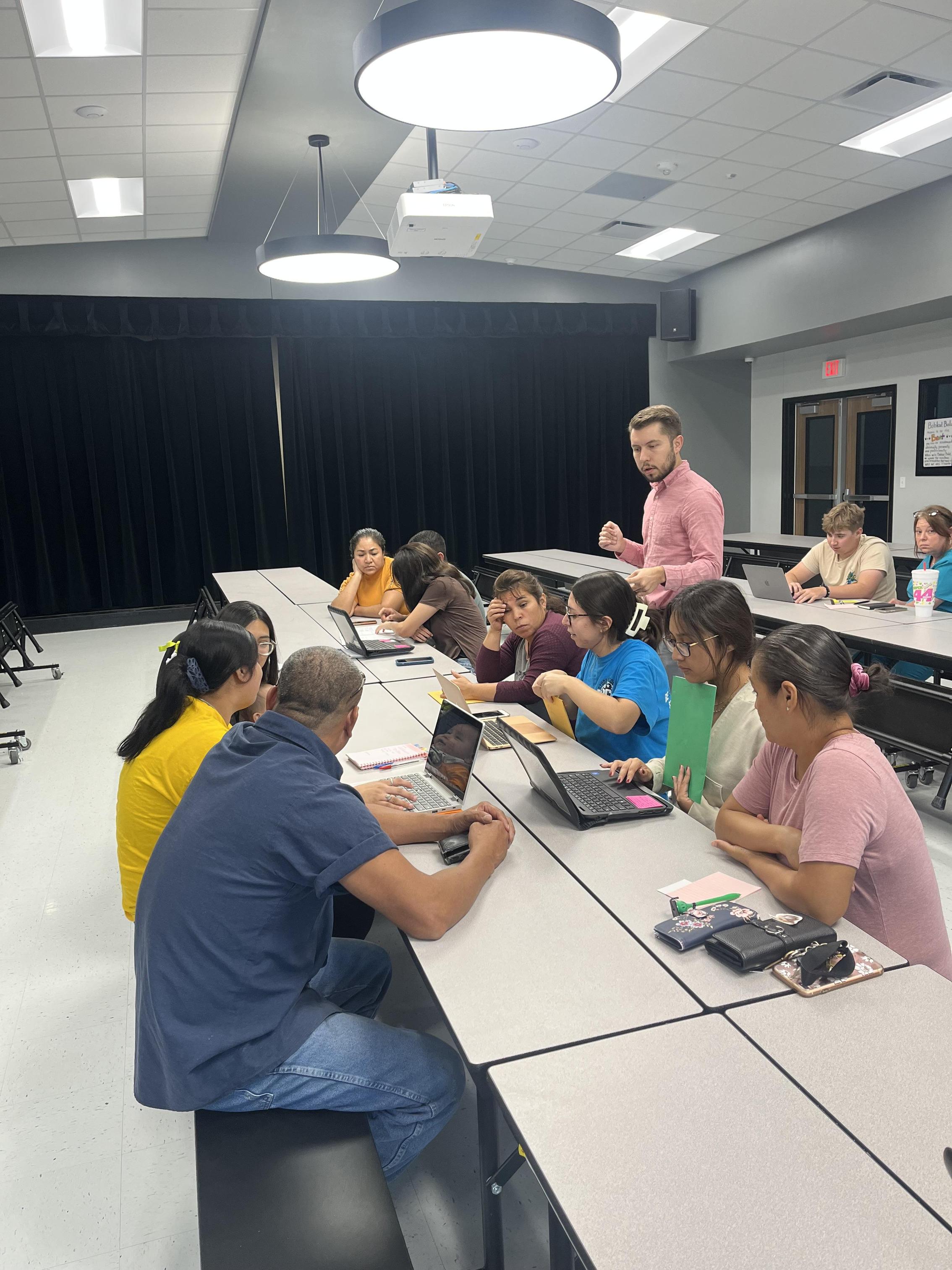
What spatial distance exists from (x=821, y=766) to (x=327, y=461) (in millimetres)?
8308

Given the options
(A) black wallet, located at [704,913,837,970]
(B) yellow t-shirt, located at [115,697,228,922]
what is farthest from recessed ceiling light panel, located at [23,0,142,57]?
(A) black wallet, located at [704,913,837,970]

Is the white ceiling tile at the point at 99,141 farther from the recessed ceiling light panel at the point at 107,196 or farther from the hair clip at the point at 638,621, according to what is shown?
the hair clip at the point at 638,621

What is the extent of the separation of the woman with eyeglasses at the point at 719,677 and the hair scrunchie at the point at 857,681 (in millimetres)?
467

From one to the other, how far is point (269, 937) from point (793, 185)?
22.4 ft

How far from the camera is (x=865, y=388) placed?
831 cm

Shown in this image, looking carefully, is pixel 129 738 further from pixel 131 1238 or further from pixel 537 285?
pixel 537 285

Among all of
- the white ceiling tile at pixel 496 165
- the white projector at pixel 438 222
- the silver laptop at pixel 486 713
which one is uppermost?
the white ceiling tile at pixel 496 165

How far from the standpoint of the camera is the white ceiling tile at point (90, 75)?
4.20 meters

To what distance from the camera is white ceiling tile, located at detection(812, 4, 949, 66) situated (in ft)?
13.4

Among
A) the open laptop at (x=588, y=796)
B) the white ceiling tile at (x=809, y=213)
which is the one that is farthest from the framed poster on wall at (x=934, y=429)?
the open laptop at (x=588, y=796)

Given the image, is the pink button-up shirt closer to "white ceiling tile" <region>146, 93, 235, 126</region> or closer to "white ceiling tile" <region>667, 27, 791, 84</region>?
"white ceiling tile" <region>667, 27, 791, 84</region>

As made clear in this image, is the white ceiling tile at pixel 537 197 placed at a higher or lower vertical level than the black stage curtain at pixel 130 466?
higher

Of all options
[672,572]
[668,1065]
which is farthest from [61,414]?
[668,1065]

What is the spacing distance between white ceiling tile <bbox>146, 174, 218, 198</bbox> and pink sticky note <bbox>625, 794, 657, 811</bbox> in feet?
19.6
